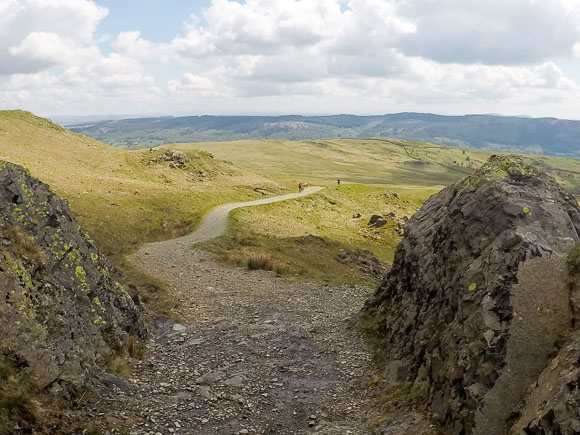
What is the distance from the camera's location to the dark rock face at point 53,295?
1144cm

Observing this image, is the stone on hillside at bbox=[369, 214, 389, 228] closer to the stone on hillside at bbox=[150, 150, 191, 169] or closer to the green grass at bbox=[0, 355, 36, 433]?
the stone on hillside at bbox=[150, 150, 191, 169]

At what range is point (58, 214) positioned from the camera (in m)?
16.8


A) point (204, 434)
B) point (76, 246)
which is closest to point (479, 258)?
point (204, 434)

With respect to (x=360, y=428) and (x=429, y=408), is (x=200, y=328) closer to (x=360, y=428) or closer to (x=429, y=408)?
(x=360, y=428)

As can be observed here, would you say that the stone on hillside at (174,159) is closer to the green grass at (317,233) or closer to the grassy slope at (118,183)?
the grassy slope at (118,183)

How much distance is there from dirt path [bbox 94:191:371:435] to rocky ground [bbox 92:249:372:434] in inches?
1.2

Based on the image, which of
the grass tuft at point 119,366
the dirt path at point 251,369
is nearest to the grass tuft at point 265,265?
the dirt path at point 251,369

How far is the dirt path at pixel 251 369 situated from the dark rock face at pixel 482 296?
81.1 inches

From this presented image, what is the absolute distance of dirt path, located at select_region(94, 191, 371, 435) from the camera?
486 inches

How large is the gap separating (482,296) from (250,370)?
8.27m

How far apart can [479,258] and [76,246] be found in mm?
14276

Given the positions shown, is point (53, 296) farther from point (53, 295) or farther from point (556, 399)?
point (556, 399)

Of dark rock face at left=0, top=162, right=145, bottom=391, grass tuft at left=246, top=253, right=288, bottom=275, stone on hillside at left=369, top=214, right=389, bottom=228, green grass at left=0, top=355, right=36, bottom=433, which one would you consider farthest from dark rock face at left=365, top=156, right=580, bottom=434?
stone on hillside at left=369, top=214, right=389, bottom=228

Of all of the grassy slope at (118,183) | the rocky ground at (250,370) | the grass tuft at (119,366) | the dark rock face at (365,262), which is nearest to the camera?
the rocky ground at (250,370)
